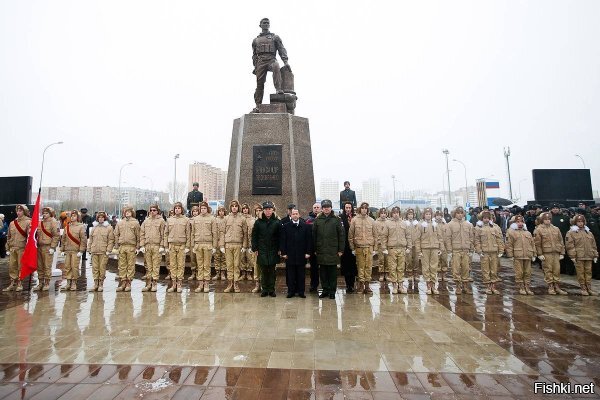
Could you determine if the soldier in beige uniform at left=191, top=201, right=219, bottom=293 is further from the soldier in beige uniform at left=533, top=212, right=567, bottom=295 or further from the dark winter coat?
the soldier in beige uniform at left=533, top=212, right=567, bottom=295

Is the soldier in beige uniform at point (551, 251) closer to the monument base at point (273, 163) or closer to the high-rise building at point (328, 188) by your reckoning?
the monument base at point (273, 163)

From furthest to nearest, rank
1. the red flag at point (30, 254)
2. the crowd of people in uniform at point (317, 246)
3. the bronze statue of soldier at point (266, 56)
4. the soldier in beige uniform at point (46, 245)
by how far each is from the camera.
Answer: the bronze statue of soldier at point (266, 56) → the soldier in beige uniform at point (46, 245) → the red flag at point (30, 254) → the crowd of people in uniform at point (317, 246)

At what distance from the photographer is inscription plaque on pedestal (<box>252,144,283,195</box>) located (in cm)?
995

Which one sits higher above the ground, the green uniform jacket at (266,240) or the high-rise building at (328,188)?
the high-rise building at (328,188)

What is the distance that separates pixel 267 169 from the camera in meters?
10.0

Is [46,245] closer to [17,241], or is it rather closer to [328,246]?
[17,241]

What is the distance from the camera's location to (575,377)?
3.45 meters

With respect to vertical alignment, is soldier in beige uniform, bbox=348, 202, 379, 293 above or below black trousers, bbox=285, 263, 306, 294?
above

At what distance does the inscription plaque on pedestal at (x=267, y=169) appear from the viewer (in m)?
9.95

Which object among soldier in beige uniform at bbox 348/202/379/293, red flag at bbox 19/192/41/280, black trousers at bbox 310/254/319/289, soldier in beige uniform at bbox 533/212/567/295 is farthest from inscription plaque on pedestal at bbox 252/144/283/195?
soldier in beige uniform at bbox 533/212/567/295

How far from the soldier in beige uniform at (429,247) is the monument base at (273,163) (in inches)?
141

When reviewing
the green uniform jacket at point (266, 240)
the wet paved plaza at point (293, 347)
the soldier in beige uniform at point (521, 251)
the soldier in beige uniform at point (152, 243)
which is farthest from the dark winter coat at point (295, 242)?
the soldier in beige uniform at point (521, 251)

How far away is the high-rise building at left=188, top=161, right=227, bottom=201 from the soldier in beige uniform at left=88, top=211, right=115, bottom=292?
4322 cm

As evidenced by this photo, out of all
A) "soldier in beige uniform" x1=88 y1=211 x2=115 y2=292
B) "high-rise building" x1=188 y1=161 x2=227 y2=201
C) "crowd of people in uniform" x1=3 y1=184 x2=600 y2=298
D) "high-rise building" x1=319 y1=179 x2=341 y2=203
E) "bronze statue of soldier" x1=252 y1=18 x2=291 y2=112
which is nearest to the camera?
"crowd of people in uniform" x1=3 y1=184 x2=600 y2=298
